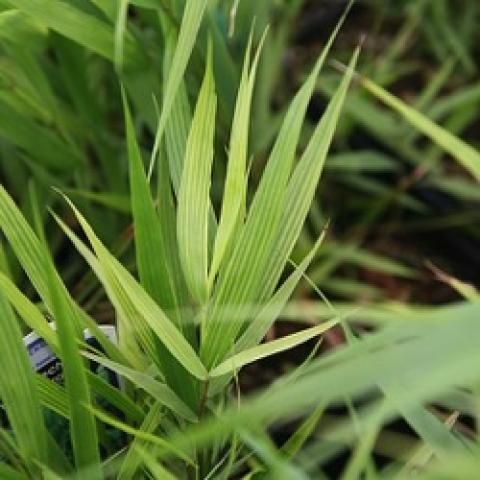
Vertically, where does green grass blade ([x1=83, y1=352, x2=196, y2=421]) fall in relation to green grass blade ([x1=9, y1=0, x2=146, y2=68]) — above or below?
below

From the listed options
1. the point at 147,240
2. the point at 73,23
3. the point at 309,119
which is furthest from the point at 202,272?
the point at 309,119

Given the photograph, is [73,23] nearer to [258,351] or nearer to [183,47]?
[183,47]

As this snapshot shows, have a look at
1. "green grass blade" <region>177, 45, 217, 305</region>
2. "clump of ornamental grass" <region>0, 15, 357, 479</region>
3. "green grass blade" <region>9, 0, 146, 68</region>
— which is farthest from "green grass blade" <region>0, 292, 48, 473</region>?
"green grass blade" <region>9, 0, 146, 68</region>

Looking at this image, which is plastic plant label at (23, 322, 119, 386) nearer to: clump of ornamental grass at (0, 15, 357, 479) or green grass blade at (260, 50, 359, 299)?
clump of ornamental grass at (0, 15, 357, 479)

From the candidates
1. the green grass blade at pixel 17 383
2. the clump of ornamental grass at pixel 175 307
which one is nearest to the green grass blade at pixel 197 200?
the clump of ornamental grass at pixel 175 307

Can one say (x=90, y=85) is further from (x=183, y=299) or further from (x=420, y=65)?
(x=420, y=65)

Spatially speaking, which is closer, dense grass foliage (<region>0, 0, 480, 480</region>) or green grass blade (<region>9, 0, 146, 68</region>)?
dense grass foliage (<region>0, 0, 480, 480</region>)

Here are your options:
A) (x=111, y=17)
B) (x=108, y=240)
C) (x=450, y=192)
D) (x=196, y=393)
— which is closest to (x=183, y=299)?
(x=196, y=393)
